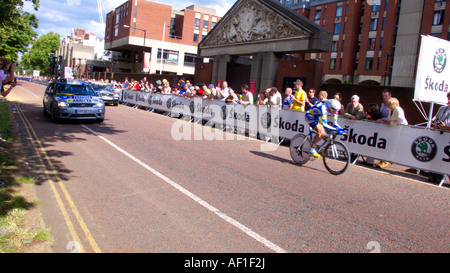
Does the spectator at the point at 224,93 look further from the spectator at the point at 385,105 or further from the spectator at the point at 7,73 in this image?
the spectator at the point at 7,73

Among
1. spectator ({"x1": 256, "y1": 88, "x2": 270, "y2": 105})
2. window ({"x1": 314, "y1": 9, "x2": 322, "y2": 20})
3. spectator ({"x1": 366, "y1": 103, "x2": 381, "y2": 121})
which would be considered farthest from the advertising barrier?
window ({"x1": 314, "y1": 9, "x2": 322, "y2": 20})

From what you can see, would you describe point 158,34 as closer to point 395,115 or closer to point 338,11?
point 338,11

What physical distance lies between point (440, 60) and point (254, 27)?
15.9 m

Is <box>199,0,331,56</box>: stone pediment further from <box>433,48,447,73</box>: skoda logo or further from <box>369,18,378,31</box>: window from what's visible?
<box>369,18,378,31</box>: window

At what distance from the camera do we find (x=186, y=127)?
575 inches

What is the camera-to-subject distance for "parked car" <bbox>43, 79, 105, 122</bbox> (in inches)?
513

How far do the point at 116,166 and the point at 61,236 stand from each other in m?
3.44

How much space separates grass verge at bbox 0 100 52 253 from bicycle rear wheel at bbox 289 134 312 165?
5908mm

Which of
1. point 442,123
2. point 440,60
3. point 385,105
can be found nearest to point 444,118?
point 442,123

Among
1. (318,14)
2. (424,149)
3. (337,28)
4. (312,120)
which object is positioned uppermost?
(318,14)

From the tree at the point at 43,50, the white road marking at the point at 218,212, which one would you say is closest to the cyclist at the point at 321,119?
the white road marking at the point at 218,212

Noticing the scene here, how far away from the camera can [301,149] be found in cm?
866
